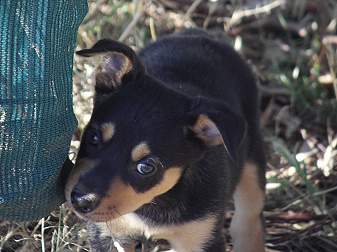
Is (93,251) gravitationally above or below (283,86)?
below

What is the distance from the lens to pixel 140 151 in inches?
158

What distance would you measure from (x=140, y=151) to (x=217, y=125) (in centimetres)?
37

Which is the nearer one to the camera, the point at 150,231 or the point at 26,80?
the point at 26,80

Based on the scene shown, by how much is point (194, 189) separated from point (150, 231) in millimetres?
330

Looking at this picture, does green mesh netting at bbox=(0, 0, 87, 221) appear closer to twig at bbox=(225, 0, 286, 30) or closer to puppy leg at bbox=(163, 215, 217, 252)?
puppy leg at bbox=(163, 215, 217, 252)

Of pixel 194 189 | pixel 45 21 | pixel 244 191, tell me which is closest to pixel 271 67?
pixel 244 191

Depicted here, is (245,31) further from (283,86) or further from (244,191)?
(244,191)


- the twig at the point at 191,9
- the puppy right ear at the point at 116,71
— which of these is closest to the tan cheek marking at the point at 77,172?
the puppy right ear at the point at 116,71

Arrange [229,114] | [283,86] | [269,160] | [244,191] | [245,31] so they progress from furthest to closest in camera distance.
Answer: [245,31] → [283,86] → [269,160] → [244,191] → [229,114]

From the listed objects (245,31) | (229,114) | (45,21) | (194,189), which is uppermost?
(245,31)

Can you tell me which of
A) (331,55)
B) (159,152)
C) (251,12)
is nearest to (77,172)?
(159,152)

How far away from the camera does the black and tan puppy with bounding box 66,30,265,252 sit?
3904 mm

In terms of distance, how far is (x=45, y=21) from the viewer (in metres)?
3.68

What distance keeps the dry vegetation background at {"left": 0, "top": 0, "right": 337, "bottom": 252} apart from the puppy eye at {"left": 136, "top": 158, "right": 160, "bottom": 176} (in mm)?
795
